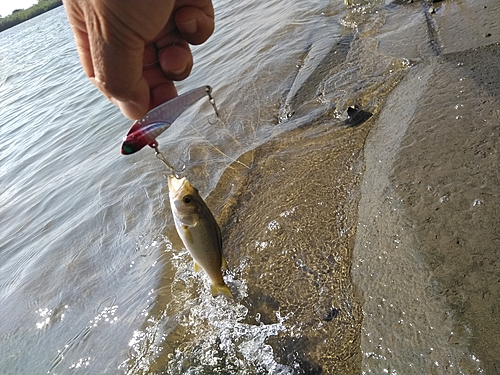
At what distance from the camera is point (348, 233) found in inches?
157

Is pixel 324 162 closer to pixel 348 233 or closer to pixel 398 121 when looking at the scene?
pixel 398 121

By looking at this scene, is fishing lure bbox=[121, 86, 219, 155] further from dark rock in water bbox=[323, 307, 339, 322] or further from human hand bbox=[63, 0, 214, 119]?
dark rock in water bbox=[323, 307, 339, 322]

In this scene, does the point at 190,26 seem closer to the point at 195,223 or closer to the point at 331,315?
the point at 195,223

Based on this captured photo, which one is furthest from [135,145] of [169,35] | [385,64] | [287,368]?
[385,64]

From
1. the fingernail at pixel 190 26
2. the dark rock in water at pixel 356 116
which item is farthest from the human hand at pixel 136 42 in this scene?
the dark rock in water at pixel 356 116

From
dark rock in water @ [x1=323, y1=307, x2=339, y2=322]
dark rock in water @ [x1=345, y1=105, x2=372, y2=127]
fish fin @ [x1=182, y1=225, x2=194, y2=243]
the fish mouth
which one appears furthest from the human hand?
dark rock in water @ [x1=345, y1=105, x2=372, y2=127]

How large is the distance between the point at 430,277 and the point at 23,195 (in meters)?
8.44

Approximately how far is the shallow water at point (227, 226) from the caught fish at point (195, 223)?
1.17 meters

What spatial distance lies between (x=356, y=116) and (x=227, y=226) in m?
2.28

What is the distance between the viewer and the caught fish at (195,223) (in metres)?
2.61

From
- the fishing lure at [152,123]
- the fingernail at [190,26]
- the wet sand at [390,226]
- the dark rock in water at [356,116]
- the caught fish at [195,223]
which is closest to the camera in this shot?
the fishing lure at [152,123]

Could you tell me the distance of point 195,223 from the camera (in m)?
2.68

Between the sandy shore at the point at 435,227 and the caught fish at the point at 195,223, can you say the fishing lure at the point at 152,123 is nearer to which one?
the caught fish at the point at 195,223

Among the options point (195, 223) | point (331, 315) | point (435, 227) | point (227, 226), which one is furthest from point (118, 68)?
point (227, 226)
